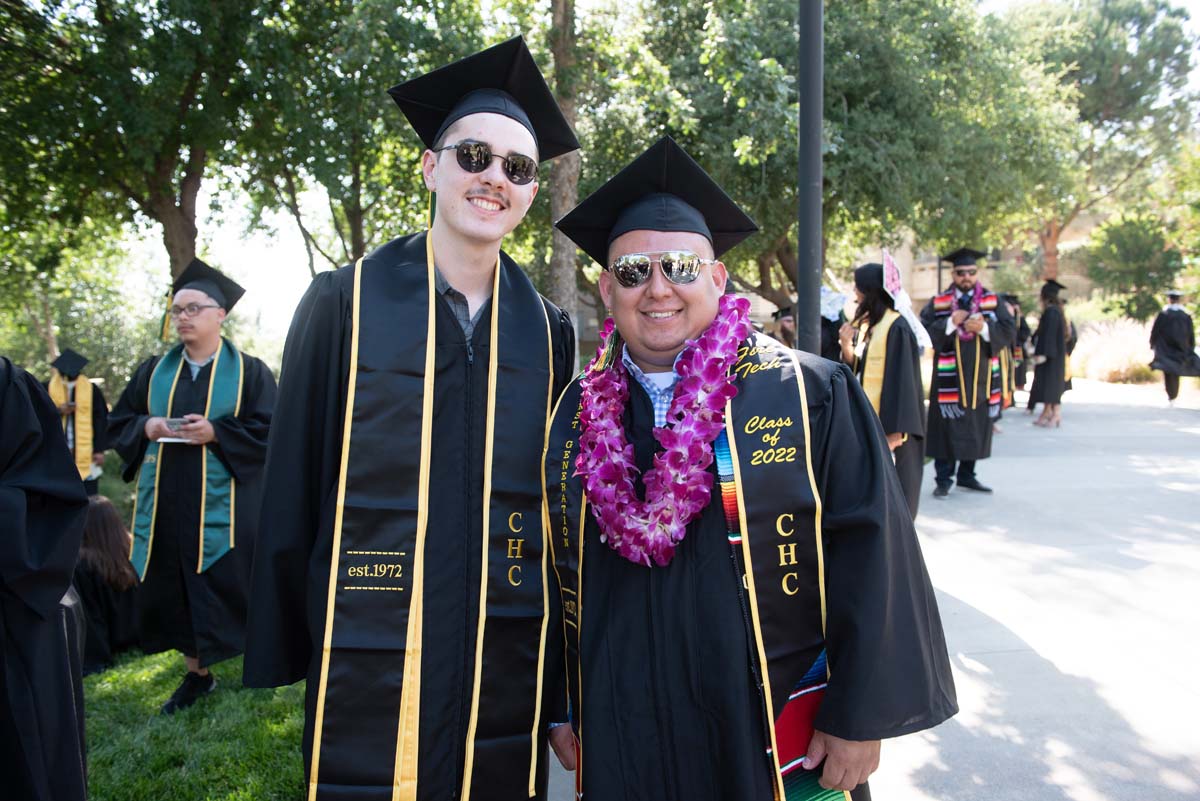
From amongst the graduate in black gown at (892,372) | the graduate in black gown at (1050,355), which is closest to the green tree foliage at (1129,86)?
the graduate in black gown at (1050,355)

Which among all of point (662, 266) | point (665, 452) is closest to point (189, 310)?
point (662, 266)

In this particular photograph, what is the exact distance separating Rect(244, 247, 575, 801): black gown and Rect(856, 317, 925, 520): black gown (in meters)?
3.70

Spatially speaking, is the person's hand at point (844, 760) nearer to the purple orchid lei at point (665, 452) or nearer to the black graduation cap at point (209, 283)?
the purple orchid lei at point (665, 452)

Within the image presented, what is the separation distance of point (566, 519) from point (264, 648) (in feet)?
2.79

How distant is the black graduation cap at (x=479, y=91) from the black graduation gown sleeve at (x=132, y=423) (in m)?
2.95

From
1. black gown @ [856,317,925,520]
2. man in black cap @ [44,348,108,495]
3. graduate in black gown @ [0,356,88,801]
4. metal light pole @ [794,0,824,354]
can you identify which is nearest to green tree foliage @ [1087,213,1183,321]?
black gown @ [856,317,925,520]

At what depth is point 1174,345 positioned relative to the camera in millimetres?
14633

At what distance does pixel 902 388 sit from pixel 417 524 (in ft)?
13.3

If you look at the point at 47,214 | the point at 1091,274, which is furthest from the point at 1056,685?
the point at 1091,274

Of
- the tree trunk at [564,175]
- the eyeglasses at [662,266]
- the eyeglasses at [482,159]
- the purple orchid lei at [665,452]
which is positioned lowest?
the purple orchid lei at [665,452]

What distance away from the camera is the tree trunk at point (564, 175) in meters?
7.81

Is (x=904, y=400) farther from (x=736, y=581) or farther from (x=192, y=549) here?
(x=192, y=549)

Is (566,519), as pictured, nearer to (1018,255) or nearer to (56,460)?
(56,460)

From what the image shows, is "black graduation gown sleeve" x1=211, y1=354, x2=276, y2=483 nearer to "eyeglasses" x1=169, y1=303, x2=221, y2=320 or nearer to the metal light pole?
"eyeglasses" x1=169, y1=303, x2=221, y2=320
